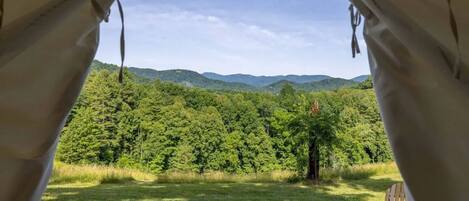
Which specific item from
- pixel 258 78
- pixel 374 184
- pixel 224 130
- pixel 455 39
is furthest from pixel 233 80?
pixel 455 39

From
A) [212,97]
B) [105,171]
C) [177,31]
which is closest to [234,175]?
[212,97]

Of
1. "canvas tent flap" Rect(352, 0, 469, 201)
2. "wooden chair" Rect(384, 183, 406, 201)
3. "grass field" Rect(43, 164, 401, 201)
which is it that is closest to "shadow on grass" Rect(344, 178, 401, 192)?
"grass field" Rect(43, 164, 401, 201)

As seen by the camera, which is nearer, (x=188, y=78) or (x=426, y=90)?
(x=426, y=90)

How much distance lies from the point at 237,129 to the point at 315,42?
46.1 inches

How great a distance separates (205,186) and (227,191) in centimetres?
24

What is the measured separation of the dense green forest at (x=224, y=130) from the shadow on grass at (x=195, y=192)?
15 cm

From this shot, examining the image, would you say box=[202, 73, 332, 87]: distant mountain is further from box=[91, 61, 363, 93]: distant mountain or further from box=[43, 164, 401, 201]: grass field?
box=[43, 164, 401, 201]: grass field

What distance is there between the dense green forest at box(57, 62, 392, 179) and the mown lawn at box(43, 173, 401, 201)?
0.15 metres

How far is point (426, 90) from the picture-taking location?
2.62ft

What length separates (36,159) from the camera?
31.6 inches

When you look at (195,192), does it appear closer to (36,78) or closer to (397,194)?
(397,194)

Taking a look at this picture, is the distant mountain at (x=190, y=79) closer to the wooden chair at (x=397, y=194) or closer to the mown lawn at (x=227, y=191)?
the mown lawn at (x=227, y=191)

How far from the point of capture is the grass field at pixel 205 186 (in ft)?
11.5

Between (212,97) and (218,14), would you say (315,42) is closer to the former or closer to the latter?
(218,14)
